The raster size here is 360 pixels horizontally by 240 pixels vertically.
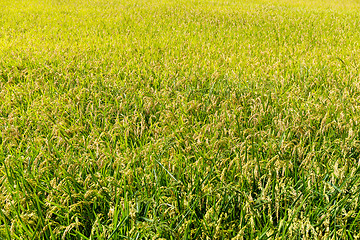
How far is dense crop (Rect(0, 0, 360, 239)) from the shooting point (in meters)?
1.58

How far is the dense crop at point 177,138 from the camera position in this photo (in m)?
1.58

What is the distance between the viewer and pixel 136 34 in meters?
6.88

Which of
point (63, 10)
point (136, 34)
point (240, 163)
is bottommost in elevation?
point (240, 163)

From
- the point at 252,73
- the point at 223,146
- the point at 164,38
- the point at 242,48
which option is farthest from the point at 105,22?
the point at 223,146

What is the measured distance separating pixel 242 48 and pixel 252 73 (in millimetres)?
1816

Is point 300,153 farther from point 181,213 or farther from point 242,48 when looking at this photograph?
point 242,48

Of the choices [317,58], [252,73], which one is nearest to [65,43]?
[252,73]

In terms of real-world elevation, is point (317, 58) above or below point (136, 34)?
below

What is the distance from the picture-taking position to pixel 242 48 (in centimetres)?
581

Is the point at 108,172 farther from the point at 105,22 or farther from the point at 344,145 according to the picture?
the point at 105,22

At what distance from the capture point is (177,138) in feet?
7.59

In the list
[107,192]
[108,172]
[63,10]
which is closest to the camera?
[107,192]

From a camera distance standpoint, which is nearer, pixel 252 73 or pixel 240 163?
pixel 240 163

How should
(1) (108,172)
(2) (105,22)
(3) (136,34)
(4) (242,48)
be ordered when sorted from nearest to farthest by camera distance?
(1) (108,172)
(4) (242,48)
(3) (136,34)
(2) (105,22)
